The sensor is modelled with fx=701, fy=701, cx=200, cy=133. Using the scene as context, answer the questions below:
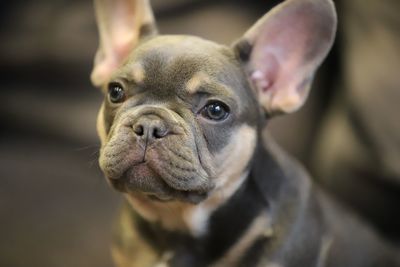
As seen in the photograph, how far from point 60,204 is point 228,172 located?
2.81 ft

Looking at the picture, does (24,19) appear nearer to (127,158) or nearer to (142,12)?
(142,12)

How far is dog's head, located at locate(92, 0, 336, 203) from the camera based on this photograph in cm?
142

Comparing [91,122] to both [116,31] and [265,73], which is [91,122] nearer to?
[116,31]

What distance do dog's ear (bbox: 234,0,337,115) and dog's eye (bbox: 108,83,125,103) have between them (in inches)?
11.4

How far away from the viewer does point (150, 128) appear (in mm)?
1400

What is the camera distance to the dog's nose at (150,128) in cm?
140

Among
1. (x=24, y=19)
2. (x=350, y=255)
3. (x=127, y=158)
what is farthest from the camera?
(x=24, y=19)

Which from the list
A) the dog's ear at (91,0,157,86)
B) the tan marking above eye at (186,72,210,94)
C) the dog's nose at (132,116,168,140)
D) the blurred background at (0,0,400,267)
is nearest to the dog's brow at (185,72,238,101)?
the tan marking above eye at (186,72,210,94)

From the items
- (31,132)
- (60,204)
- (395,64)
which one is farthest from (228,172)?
(31,132)

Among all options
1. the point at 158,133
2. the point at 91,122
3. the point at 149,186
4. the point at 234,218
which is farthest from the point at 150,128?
the point at 91,122

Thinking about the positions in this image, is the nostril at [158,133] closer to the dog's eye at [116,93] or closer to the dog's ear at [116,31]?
the dog's eye at [116,93]

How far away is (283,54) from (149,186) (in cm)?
48

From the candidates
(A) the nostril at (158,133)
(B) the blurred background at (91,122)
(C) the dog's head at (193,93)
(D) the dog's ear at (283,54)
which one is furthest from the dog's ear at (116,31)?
(B) the blurred background at (91,122)

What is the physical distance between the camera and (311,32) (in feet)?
5.21
